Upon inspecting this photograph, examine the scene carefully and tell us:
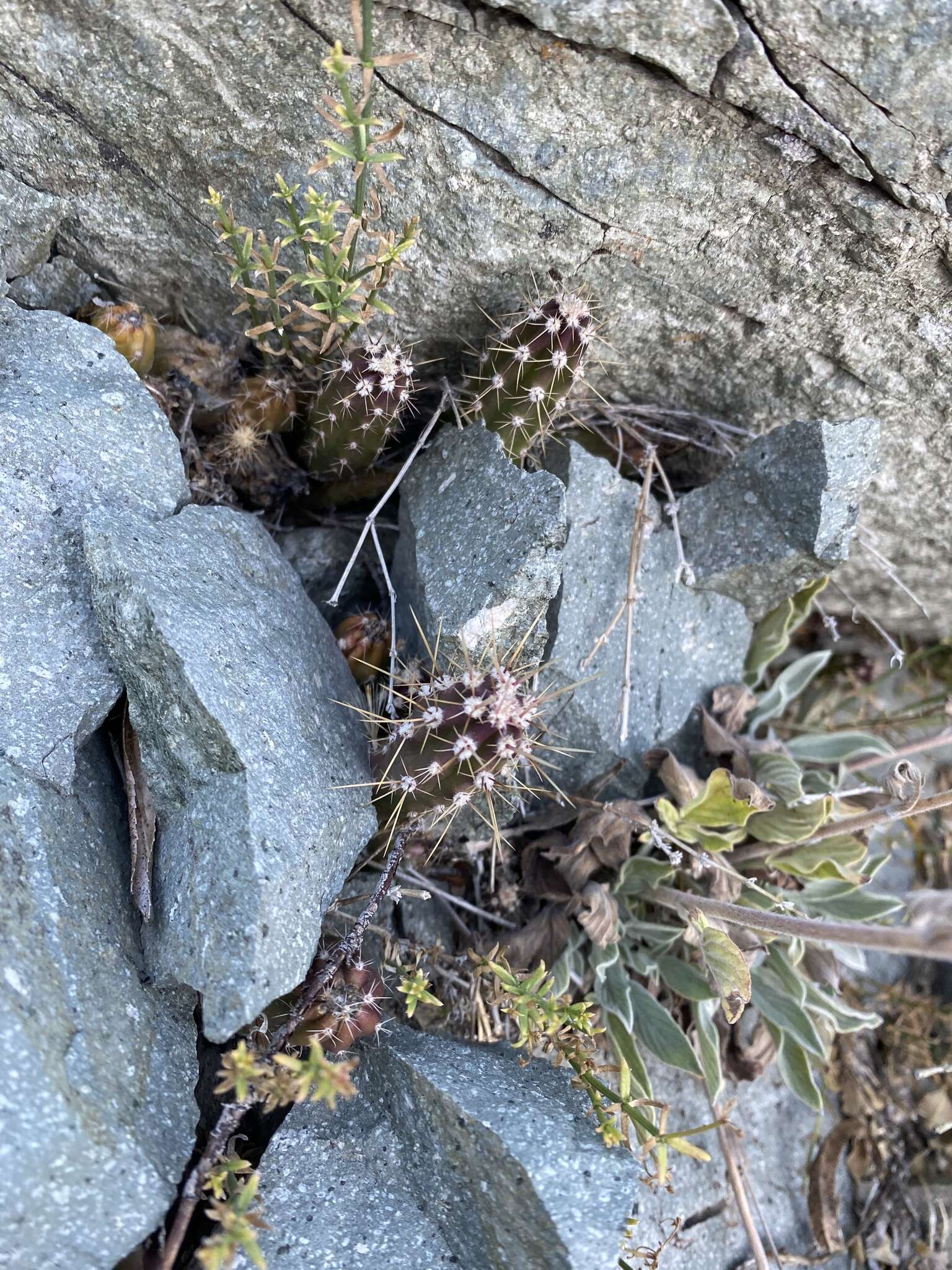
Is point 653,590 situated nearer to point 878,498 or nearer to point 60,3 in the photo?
point 878,498

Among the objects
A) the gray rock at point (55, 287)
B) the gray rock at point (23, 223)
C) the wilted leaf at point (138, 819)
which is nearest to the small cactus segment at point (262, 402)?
the gray rock at point (55, 287)

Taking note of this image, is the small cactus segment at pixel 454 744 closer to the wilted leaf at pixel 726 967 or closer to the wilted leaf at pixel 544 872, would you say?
the wilted leaf at pixel 544 872

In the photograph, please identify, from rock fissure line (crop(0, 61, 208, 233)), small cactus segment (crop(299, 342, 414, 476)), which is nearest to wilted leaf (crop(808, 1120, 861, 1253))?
small cactus segment (crop(299, 342, 414, 476))

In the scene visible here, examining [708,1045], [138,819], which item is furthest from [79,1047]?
[708,1045]

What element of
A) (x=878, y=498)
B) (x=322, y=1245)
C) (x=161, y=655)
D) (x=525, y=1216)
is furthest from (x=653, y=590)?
(x=322, y=1245)

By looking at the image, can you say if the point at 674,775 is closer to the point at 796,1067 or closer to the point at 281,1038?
the point at 796,1067

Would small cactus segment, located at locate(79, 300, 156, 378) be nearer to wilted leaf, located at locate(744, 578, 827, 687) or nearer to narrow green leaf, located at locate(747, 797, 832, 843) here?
wilted leaf, located at locate(744, 578, 827, 687)
